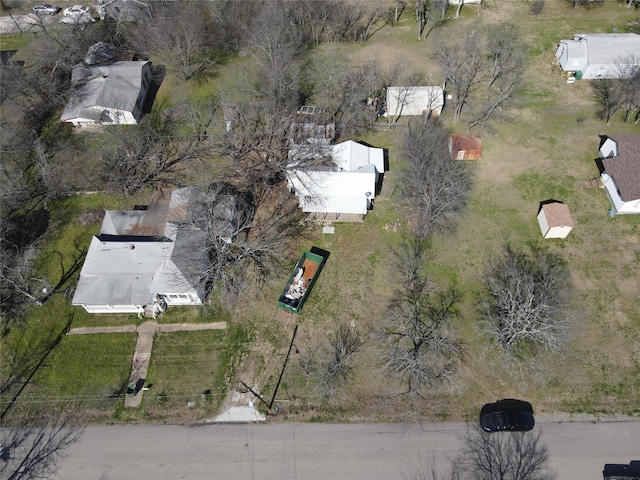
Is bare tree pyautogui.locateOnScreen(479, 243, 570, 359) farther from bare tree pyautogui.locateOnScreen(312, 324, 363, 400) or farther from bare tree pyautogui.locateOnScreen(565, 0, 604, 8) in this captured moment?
bare tree pyautogui.locateOnScreen(565, 0, 604, 8)

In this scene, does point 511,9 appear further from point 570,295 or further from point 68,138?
point 68,138

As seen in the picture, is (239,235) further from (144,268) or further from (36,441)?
(36,441)

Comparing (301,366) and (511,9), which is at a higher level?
(511,9)

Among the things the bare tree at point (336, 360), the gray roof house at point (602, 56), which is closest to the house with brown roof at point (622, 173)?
the gray roof house at point (602, 56)

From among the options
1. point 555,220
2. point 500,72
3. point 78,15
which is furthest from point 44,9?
point 555,220

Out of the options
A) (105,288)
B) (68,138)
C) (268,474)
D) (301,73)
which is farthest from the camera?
(301,73)

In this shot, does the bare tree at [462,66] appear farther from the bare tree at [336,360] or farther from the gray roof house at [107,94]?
the gray roof house at [107,94]

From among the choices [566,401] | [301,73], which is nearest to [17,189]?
[301,73]
